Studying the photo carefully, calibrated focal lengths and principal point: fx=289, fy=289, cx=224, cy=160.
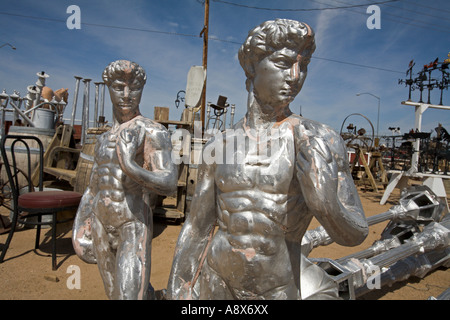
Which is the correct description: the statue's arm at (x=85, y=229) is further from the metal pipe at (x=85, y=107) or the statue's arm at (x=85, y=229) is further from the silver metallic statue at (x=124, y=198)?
the metal pipe at (x=85, y=107)

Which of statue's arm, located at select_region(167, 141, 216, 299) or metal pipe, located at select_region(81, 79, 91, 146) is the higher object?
metal pipe, located at select_region(81, 79, 91, 146)

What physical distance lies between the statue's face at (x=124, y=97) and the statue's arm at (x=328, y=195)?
179 centimetres

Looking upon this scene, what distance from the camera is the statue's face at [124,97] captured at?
2.50 meters

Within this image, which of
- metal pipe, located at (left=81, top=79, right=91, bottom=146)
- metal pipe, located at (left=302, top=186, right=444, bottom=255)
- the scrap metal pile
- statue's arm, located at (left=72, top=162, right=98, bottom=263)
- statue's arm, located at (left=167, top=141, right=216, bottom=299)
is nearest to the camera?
statue's arm, located at (left=167, top=141, right=216, bottom=299)

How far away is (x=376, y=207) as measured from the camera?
9086 millimetres

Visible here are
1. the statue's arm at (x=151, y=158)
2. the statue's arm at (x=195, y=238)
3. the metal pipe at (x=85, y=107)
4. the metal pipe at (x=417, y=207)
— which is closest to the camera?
the statue's arm at (x=195, y=238)

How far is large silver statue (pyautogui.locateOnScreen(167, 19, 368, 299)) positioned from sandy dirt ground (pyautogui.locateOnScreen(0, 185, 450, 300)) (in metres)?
2.69

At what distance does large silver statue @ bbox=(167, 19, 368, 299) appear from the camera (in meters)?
1.37

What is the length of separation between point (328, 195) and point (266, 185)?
328mm

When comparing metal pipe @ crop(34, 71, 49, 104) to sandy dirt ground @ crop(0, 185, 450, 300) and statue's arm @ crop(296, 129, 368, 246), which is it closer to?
sandy dirt ground @ crop(0, 185, 450, 300)

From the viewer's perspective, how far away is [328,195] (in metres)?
1.12

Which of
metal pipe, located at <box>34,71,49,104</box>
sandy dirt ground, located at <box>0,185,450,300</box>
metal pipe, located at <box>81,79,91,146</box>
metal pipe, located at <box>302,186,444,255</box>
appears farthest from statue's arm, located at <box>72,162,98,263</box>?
metal pipe, located at <box>81,79,91,146</box>

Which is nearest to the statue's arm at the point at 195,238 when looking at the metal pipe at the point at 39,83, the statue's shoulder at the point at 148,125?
the statue's shoulder at the point at 148,125
